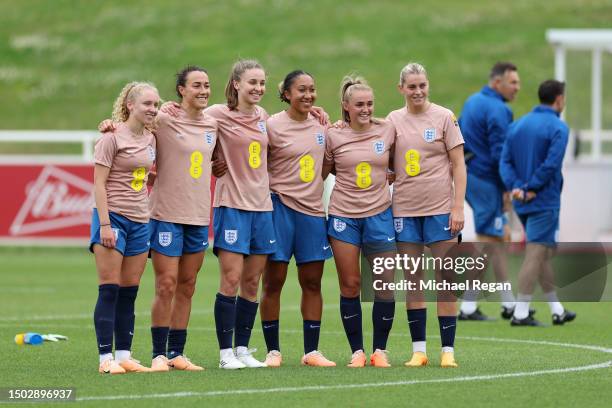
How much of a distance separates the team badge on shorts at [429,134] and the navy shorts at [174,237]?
1.69m

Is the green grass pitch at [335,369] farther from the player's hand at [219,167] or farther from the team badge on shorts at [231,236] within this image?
the player's hand at [219,167]

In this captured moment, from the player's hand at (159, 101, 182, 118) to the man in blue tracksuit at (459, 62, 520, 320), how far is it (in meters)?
4.78

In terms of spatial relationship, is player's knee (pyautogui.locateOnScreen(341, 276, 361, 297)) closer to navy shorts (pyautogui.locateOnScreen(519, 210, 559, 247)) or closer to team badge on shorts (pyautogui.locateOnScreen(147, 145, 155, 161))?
team badge on shorts (pyautogui.locateOnScreen(147, 145, 155, 161))

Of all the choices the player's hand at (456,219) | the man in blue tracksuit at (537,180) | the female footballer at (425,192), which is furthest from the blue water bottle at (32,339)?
the man in blue tracksuit at (537,180)

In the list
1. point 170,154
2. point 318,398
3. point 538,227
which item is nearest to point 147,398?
point 318,398

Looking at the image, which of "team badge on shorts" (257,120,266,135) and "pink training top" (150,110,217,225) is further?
"team badge on shorts" (257,120,266,135)

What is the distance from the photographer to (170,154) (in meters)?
10.5

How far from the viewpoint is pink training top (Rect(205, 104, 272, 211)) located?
34.4 feet

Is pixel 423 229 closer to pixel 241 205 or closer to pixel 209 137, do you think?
pixel 241 205

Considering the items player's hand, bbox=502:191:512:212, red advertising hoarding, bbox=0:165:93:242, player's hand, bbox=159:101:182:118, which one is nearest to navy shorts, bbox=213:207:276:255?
player's hand, bbox=159:101:182:118

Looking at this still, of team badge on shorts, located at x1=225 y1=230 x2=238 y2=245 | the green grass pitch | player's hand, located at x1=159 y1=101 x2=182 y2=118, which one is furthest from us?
player's hand, located at x1=159 y1=101 x2=182 y2=118

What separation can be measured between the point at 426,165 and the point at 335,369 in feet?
5.16

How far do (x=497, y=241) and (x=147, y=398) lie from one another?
6.53 meters

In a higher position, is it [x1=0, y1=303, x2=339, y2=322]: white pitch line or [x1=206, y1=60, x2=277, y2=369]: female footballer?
[x1=206, y1=60, x2=277, y2=369]: female footballer
